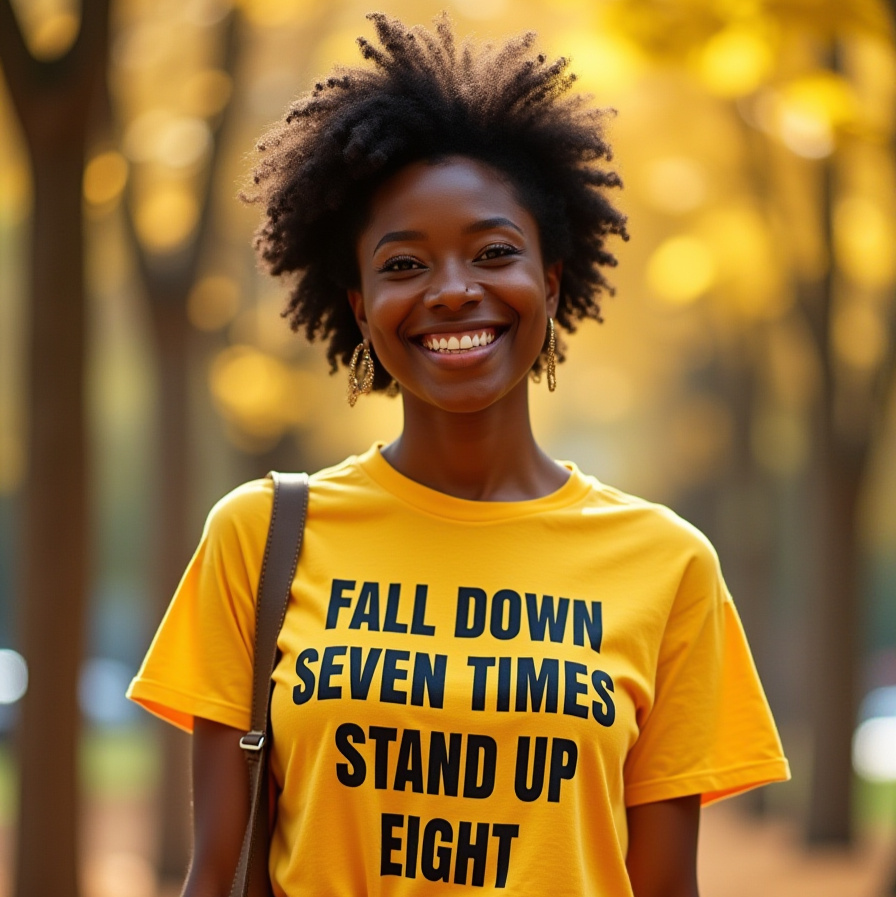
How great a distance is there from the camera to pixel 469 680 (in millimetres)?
2816

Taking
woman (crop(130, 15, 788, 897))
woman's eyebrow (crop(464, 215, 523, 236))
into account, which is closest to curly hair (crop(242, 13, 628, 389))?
woman (crop(130, 15, 788, 897))

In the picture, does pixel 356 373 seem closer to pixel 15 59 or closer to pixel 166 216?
pixel 15 59

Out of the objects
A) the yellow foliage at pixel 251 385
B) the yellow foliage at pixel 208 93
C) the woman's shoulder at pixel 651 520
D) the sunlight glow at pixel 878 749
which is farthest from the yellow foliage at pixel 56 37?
the sunlight glow at pixel 878 749

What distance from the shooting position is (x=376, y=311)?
10.1 feet

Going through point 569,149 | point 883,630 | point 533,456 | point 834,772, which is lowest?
point 883,630

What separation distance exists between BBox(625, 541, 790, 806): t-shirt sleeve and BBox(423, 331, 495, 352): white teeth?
25.2 inches

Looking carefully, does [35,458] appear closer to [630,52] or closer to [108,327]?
[630,52]

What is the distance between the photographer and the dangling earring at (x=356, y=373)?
331 centimetres

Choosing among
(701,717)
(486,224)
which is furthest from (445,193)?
(701,717)

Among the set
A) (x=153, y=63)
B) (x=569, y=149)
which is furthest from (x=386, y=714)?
(x=153, y=63)

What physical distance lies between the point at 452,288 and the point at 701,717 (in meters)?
1.02

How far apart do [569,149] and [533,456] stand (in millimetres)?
731

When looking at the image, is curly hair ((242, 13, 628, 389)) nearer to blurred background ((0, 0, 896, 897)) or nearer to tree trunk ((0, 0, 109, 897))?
blurred background ((0, 0, 896, 897))

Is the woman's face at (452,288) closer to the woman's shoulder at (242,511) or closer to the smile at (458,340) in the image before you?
the smile at (458,340)
